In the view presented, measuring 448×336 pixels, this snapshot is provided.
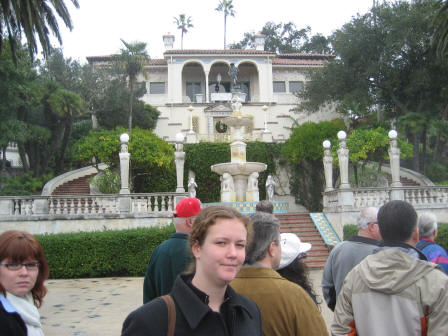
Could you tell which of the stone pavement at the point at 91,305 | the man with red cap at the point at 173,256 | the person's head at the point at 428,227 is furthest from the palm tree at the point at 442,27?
the man with red cap at the point at 173,256

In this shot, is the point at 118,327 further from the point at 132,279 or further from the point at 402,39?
the point at 402,39

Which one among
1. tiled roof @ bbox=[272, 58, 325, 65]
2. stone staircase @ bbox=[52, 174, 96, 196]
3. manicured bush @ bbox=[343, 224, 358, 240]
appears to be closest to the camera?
manicured bush @ bbox=[343, 224, 358, 240]

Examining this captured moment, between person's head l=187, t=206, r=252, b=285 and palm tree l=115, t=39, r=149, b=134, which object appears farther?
palm tree l=115, t=39, r=149, b=134

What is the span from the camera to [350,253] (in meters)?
4.57

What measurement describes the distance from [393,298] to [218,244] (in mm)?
1338

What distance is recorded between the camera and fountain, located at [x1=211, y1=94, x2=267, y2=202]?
68.0 ft

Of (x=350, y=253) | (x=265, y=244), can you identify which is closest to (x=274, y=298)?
(x=265, y=244)

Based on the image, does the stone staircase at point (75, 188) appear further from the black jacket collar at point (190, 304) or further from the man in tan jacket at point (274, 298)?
the black jacket collar at point (190, 304)

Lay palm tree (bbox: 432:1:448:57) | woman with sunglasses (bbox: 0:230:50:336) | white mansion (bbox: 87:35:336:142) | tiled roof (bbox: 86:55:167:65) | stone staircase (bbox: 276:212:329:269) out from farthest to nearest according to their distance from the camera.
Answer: tiled roof (bbox: 86:55:167:65) → white mansion (bbox: 87:35:336:142) → palm tree (bbox: 432:1:448:57) → stone staircase (bbox: 276:212:329:269) → woman with sunglasses (bbox: 0:230:50:336)

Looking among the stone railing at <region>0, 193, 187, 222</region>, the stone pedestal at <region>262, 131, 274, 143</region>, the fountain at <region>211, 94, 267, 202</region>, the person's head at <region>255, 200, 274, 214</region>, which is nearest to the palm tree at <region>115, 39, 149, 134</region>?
the stone pedestal at <region>262, 131, 274, 143</region>

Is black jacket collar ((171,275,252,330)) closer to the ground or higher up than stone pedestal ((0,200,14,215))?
closer to the ground

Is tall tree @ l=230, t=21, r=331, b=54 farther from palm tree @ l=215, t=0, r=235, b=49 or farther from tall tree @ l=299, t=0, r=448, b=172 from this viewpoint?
tall tree @ l=299, t=0, r=448, b=172

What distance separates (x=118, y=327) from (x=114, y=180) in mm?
17021

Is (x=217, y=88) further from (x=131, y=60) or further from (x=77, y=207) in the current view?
(x=77, y=207)
